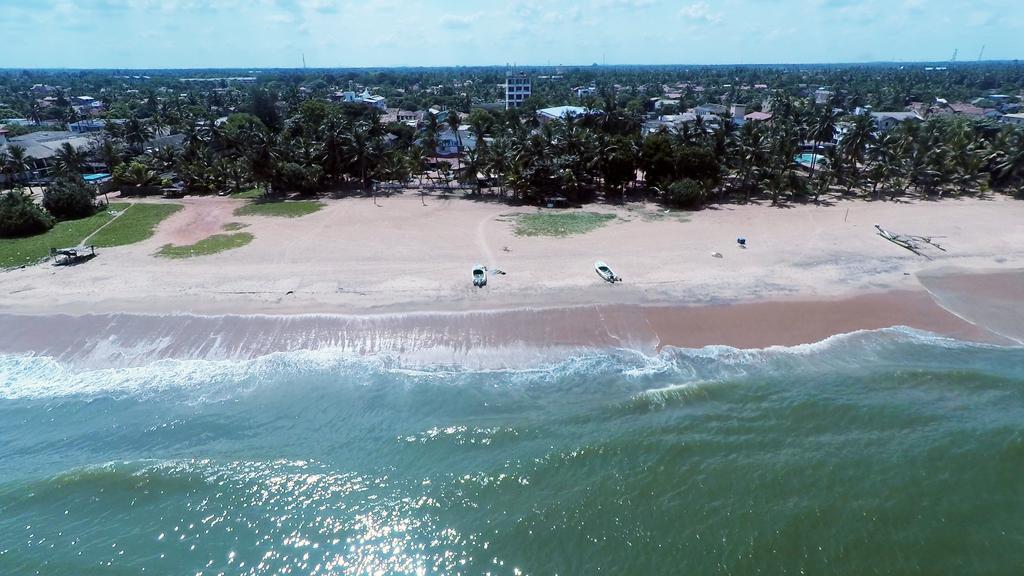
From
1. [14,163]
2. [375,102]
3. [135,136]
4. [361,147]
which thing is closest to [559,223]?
[361,147]

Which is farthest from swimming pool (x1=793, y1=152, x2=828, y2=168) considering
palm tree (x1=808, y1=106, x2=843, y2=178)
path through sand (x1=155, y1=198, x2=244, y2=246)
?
path through sand (x1=155, y1=198, x2=244, y2=246)

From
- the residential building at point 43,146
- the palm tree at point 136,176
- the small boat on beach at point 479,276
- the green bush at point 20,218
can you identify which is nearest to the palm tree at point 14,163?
the residential building at point 43,146

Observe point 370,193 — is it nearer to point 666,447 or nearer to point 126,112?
point 666,447

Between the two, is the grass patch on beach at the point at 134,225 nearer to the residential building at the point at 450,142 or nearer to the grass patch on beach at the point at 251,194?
the grass patch on beach at the point at 251,194

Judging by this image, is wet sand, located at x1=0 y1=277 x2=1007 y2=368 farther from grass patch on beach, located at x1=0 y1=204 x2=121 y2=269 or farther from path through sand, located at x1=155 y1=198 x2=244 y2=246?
path through sand, located at x1=155 y1=198 x2=244 y2=246

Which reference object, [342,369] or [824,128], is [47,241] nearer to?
[342,369]
